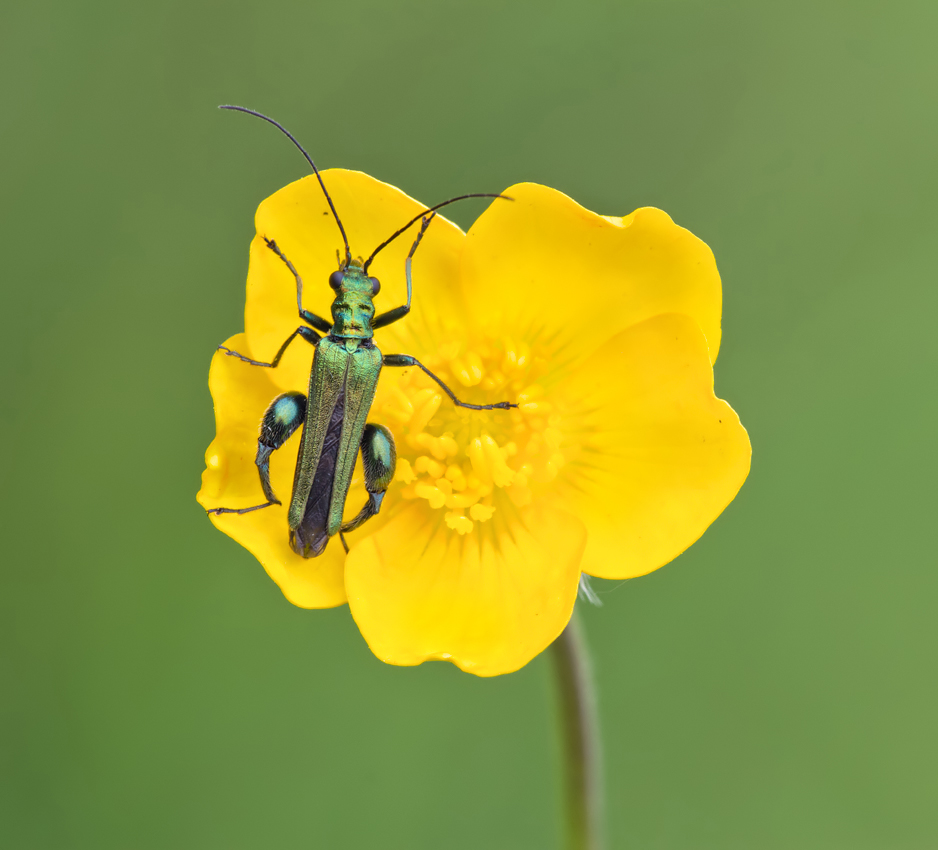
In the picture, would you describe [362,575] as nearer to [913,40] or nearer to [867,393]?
[867,393]

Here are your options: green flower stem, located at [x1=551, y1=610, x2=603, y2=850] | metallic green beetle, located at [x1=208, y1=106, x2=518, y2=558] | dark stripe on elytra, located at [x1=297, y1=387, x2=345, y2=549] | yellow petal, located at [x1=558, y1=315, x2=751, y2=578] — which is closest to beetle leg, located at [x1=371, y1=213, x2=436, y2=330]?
metallic green beetle, located at [x1=208, y1=106, x2=518, y2=558]

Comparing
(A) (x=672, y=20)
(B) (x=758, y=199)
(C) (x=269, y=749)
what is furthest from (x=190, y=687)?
(A) (x=672, y=20)

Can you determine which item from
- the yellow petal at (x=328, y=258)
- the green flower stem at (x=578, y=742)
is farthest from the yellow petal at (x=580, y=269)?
the green flower stem at (x=578, y=742)

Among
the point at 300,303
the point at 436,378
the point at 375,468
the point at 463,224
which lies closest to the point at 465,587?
the point at 375,468

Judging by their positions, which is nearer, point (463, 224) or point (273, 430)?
point (273, 430)

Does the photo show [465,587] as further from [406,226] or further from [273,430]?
[406,226]

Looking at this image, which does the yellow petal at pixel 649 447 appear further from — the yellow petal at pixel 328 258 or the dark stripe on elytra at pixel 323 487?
the dark stripe on elytra at pixel 323 487
